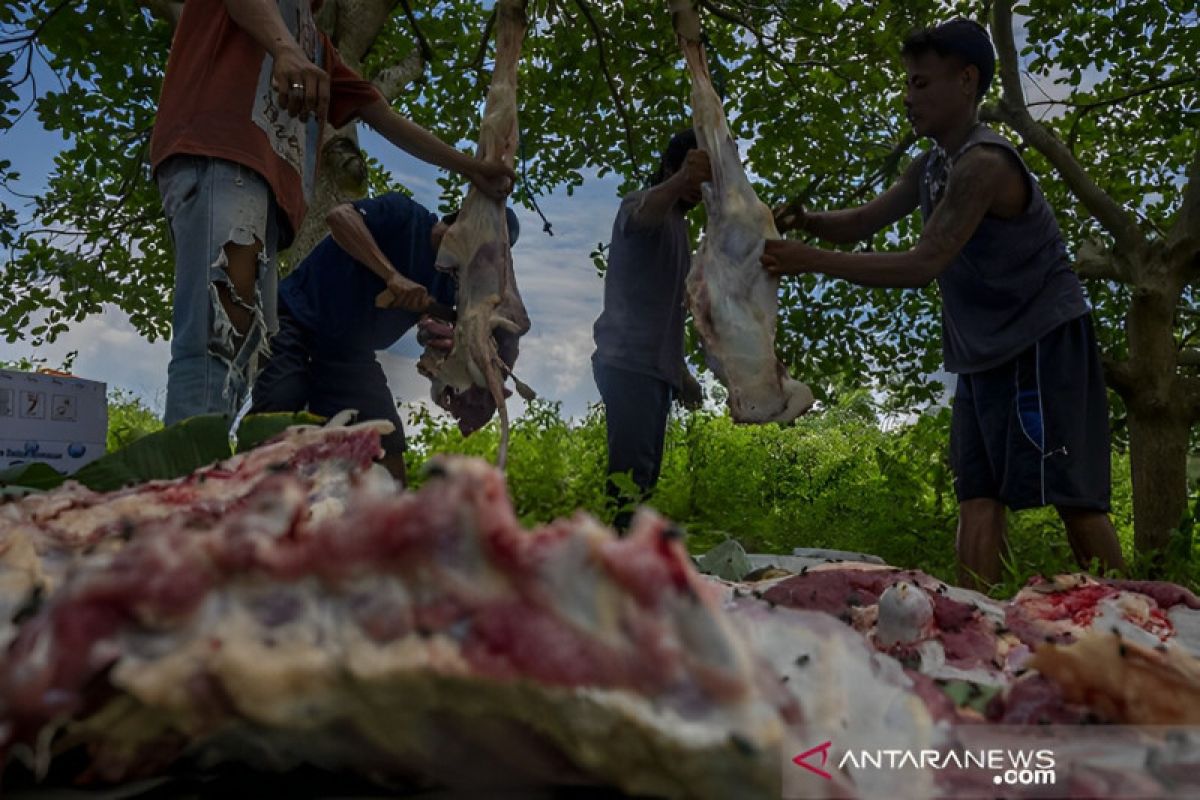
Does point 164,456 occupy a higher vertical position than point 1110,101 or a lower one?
lower

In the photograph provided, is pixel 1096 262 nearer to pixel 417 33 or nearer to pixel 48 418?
pixel 417 33

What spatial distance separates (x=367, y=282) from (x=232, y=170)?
110 cm

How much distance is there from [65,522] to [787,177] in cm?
679

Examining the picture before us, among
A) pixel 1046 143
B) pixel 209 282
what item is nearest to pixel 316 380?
pixel 209 282

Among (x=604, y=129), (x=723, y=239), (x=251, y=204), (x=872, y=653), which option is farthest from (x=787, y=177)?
(x=872, y=653)

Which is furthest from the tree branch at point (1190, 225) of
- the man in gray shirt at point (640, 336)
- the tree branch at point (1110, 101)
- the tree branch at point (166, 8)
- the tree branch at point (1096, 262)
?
the tree branch at point (166, 8)

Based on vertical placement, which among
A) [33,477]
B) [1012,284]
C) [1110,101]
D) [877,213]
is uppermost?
[1110,101]

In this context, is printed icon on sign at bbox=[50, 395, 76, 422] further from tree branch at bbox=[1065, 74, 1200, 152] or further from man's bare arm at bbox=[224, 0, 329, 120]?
tree branch at bbox=[1065, 74, 1200, 152]

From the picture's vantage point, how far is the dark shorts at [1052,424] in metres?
3.33

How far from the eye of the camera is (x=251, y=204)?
2732mm

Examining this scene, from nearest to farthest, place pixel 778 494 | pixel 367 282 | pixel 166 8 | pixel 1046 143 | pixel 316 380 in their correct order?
pixel 367 282
pixel 316 380
pixel 1046 143
pixel 166 8
pixel 778 494

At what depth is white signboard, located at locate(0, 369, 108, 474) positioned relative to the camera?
88.8 inches

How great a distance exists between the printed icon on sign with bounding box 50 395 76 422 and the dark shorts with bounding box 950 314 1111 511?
128 inches

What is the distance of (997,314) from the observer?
3518mm
